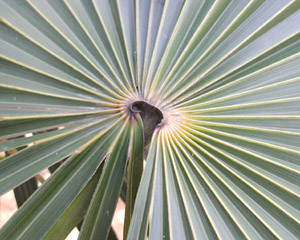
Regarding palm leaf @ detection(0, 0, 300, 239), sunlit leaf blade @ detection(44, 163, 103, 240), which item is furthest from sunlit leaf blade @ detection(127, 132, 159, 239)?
sunlit leaf blade @ detection(44, 163, 103, 240)

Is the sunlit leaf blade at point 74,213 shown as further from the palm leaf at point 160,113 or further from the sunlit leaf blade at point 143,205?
the sunlit leaf blade at point 143,205

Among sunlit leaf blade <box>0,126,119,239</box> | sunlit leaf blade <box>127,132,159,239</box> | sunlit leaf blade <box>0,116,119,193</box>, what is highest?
sunlit leaf blade <box>0,116,119,193</box>

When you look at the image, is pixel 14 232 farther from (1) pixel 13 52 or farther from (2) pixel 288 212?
(2) pixel 288 212

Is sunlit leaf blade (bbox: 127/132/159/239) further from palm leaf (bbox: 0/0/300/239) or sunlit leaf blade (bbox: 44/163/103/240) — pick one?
sunlit leaf blade (bbox: 44/163/103/240)

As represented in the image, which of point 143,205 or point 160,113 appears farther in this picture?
point 160,113

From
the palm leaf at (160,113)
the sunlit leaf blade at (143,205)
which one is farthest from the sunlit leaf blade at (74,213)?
the sunlit leaf blade at (143,205)

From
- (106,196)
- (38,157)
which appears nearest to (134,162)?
(106,196)

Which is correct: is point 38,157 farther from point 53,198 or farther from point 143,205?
point 143,205

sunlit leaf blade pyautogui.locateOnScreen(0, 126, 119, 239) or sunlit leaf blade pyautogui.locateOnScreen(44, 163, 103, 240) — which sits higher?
sunlit leaf blade pyautogui.locateOnScreen(0, 126, 119, 239)
